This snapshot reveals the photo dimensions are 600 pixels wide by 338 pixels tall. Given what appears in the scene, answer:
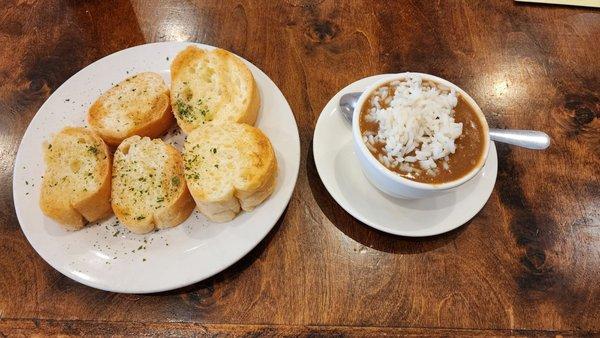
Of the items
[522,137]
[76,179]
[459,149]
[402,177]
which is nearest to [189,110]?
[76,179]

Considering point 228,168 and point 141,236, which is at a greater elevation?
point 228,168

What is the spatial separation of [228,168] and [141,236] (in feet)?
1.14

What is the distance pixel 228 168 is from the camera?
136cm

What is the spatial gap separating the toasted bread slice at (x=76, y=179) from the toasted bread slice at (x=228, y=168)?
0.29 m

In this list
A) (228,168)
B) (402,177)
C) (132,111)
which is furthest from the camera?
(132,111)

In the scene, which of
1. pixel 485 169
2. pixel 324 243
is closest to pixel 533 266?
pixel 485 169

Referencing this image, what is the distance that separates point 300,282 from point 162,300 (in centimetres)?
42

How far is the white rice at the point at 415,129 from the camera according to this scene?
1.20 meters

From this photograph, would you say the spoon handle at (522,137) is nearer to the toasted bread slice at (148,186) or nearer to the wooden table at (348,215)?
the wooden table at (348,215)

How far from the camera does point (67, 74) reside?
1775mm

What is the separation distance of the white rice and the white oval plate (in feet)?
1.03

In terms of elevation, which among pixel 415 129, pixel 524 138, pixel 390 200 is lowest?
pixel 390 200

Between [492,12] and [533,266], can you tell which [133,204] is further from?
[492,12]

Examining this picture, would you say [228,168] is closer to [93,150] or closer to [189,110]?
[189,110]
